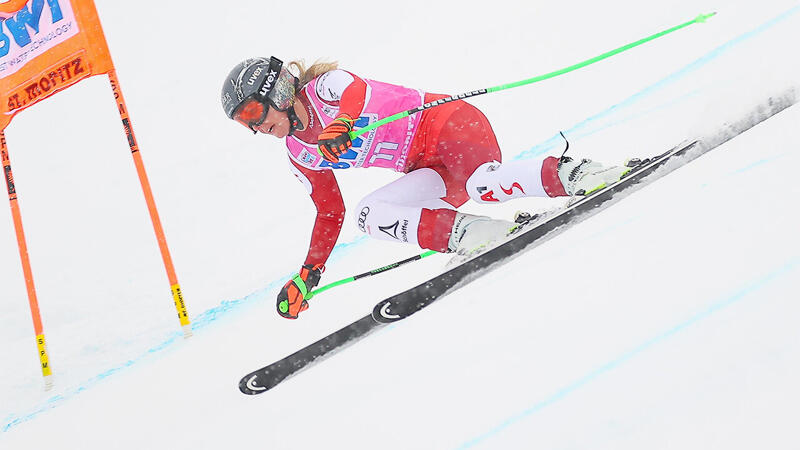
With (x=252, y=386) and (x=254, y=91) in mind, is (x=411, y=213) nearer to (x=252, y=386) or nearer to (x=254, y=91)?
(x=254, y=91)

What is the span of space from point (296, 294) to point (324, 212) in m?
0.43

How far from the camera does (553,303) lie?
2.15 meters

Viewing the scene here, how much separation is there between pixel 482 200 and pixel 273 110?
3.08 feet

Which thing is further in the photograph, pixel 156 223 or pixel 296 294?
pixel 156 223

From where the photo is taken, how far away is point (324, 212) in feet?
10.8

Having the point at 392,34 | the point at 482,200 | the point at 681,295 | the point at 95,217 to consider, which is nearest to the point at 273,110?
the point at 482,200

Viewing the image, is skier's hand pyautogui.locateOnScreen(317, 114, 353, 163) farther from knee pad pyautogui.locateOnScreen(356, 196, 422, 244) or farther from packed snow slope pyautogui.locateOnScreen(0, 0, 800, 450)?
packed snow slope pyautogui.locateOnScreen(0, 0, 800, 450)

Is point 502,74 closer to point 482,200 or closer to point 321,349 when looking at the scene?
point 482,200

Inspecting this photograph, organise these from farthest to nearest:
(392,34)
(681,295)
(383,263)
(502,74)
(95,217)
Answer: (392,34), (502,74), (95,217), (383,263), (681,295)

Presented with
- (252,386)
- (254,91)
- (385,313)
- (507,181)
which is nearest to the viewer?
(385,313)

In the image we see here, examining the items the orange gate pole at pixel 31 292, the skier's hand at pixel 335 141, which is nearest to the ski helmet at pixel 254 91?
the skier's hand at pixel 335 141

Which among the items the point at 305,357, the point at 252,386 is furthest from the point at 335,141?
the point at 252,386

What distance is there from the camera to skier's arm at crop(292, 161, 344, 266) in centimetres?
321

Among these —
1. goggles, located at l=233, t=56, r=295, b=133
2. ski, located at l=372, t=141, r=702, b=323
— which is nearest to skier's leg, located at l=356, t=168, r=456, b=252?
ski, located at l=372, t=141, r=702, b=323
